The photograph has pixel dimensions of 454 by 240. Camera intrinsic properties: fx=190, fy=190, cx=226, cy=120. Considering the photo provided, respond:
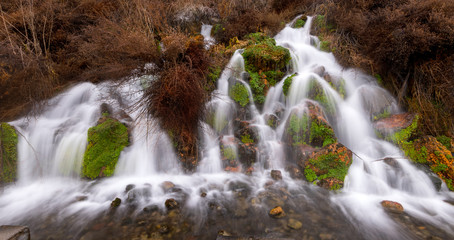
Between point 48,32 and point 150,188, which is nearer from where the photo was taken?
point 150,188

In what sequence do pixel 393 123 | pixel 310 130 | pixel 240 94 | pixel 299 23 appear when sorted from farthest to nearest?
1. pixel 299 23
2. pixel 240 94
3. pixel 393 123
4. pixel 310 130

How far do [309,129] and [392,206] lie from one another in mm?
1959

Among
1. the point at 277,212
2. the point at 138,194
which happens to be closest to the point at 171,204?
the point at 138,194

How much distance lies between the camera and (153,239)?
2.51 m

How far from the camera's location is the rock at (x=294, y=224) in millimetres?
2723

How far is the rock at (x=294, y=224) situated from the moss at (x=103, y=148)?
3729mm

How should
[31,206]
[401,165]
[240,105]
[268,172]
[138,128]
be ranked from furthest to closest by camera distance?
[240,105], [138,128], [268,172], [401,165], [31,206]

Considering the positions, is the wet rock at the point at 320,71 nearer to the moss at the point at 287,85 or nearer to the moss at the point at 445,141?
the moss at the point at 287,85

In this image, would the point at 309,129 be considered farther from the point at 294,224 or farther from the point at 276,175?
the point at 294,224

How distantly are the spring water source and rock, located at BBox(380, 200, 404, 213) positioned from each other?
13 centimetres

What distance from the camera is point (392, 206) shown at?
124 inches

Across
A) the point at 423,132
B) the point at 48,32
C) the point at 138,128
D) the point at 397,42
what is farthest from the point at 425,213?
the point at 48,32

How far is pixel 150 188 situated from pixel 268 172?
2500 mm

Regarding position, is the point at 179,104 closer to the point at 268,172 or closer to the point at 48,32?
the point at 268,172
